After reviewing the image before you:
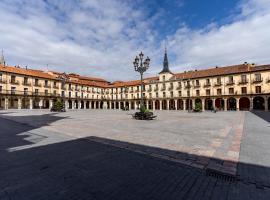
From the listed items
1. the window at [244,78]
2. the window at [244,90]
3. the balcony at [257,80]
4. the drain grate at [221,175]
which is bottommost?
the drain grate at [221,175]

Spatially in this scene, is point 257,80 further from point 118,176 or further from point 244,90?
point 118,176

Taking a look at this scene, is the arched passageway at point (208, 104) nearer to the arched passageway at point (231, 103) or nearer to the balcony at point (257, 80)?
the arched passageway at point (231, 103)

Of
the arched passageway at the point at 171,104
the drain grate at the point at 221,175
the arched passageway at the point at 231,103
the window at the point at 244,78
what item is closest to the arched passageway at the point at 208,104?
the arched passageway at the point at 231,103

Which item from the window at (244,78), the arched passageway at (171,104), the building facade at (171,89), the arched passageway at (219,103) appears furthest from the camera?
the arched passageway at (171,104)

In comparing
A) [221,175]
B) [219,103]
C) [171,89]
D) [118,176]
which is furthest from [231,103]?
[118,176]

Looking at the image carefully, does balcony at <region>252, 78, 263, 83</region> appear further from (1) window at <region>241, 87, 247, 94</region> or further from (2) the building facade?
(1) window at <region>241, 87, 247, 94</region>

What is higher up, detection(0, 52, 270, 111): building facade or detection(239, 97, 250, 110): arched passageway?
detection(0, 52, 270, 111): building facade

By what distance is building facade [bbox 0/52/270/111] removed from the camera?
32844mm

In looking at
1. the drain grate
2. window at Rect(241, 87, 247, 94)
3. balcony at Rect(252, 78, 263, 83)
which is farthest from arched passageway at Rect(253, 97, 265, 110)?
the drain grate

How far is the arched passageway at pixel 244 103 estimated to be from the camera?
113 feet

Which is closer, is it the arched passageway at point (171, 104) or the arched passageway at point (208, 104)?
the arched passageway at point (208, 104)

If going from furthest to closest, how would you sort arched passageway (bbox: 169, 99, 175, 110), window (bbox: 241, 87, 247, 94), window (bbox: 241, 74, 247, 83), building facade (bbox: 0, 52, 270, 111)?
arched passageway (bbox: 169, 99, 175, 110), window (bbox: 241, 87, 247, 94), window (bbox: 241, 74, 247, 83), building facade (bbox: 0, 52, 270, 111)

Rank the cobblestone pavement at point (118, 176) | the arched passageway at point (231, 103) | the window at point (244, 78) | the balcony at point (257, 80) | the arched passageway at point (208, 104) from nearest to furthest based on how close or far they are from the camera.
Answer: the cobblestone pavement at point (118, 176) < the balcony at point (257, 80) < the window at point (244, 78) < the arched passageway at point (231, 103) < the arched passageway at point (208, 104)

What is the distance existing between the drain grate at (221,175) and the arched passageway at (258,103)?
37483 millimetres
